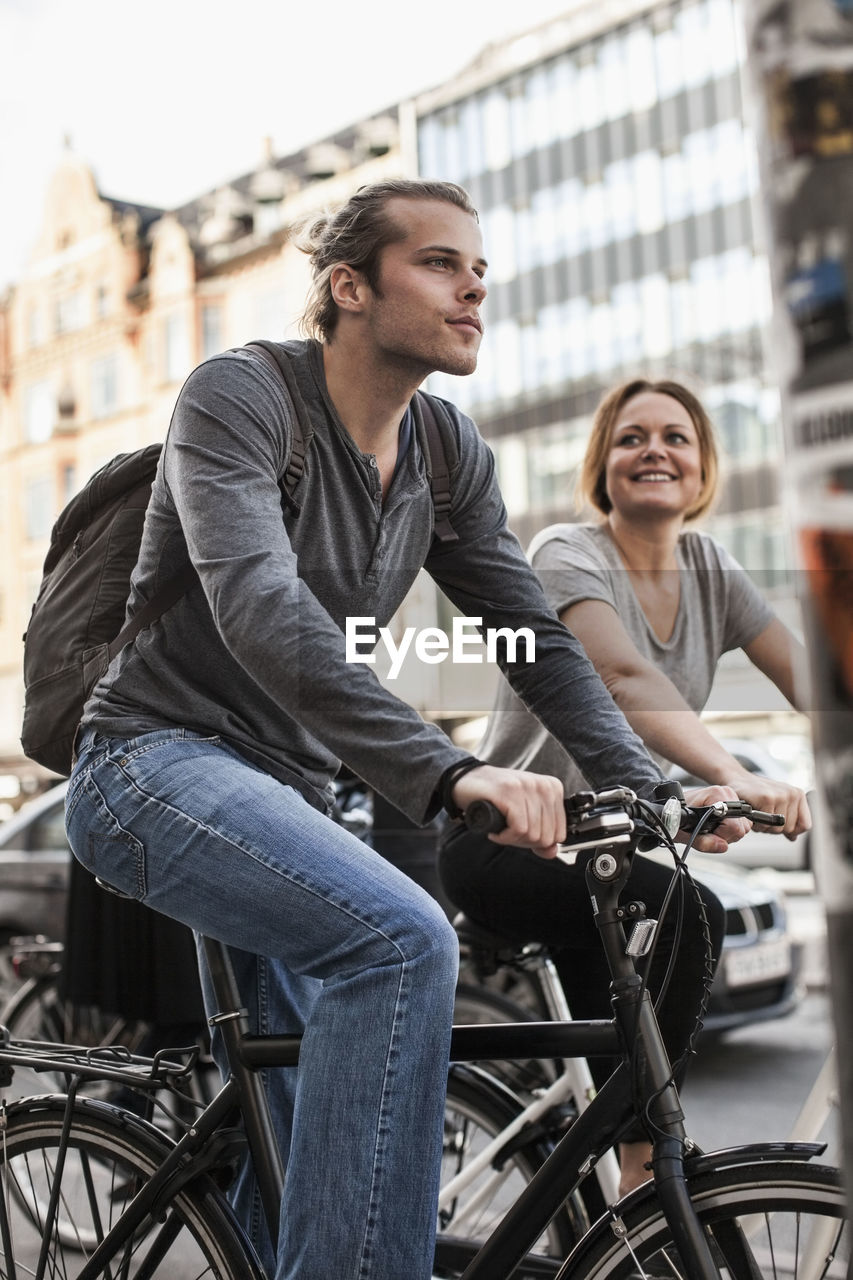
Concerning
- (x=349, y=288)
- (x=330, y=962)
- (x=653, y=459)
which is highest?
(x=349, y=288)

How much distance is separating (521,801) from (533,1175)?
2.53 feet

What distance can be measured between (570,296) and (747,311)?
533cm

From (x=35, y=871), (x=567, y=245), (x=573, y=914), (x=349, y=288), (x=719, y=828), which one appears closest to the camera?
(x=719, y=828)

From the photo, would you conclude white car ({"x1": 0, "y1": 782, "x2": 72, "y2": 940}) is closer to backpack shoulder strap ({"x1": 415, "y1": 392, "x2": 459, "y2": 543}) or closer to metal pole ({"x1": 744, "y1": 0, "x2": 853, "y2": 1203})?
backpack shoulder strap ({"x1": 415, "y1": 392, "x2": 459, "y2": 543})

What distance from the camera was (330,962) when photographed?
218cm

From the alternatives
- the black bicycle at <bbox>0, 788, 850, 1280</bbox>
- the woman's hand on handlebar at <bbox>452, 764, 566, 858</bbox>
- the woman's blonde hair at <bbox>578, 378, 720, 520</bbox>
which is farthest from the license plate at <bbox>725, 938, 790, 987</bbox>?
the woman's hand on handlebar at <bbox>452, 764, 566, 858</bbox>

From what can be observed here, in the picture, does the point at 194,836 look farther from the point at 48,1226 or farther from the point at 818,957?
the point at 818,957

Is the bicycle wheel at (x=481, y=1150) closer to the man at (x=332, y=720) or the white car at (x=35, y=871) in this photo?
the man at (x=332, y=720)

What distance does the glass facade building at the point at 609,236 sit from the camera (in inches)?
1449

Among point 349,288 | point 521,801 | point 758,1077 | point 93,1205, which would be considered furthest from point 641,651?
point 758,1077

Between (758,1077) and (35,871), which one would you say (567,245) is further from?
(758,1077)

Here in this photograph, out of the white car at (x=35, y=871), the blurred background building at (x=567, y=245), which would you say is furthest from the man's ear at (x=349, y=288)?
the blurred background building at (x=567, y=245)

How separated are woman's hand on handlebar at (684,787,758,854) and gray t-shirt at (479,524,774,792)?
67 cm

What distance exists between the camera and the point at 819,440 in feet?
3.86
